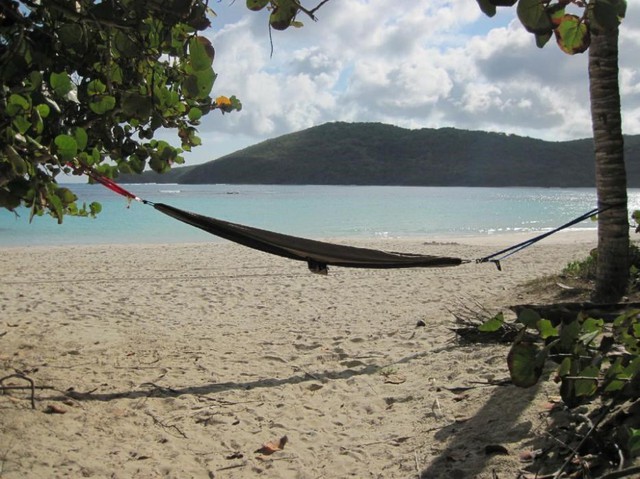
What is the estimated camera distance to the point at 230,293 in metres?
5.50

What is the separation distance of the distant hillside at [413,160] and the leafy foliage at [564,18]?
61041mm

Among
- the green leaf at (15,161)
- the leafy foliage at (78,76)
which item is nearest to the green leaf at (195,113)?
the leafy foliage at (78,76)

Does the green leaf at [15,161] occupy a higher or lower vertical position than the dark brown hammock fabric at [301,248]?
higher

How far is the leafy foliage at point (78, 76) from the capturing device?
1.22m

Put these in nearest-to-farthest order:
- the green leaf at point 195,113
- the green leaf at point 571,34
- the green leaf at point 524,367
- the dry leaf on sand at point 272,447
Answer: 1. the green leaf at point 571,34
2. the green leaf at point 524,367
3. the green leaf at point 195,113
4. the dry leaf on sand at point 272,447

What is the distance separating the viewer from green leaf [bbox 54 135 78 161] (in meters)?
1.23

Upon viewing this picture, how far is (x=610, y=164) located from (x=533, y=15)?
305 cm

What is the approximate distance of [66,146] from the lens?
1239 millimetres

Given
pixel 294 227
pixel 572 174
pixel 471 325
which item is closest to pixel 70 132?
pixel 471 325

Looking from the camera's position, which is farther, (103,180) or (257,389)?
(257,389)

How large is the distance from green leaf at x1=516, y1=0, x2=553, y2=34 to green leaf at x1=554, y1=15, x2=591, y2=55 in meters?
0.08

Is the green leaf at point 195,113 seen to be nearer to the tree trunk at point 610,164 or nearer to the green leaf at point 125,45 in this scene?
the green leaf at point 125,45

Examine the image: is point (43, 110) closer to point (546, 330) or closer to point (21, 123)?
point (21, 123)

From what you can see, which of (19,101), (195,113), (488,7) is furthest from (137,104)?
(488,7)
